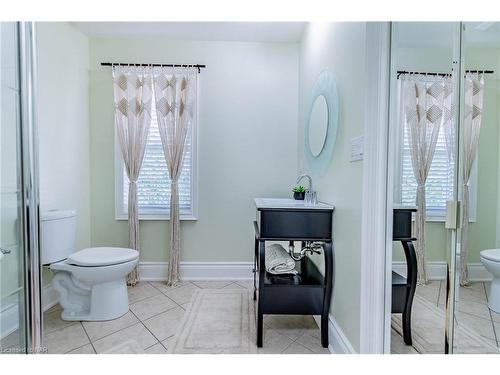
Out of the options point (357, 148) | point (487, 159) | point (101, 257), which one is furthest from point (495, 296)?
point (101, 257)

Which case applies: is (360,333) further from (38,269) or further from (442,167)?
(38,269)

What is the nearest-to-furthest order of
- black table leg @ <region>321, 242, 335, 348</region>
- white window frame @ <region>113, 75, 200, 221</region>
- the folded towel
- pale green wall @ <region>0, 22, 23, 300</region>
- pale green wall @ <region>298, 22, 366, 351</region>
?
pale green wall @ <region>0, 22, 23, 300</region> → pale green wall @ <region>298, 22, 366, 351</region> → black table leg @ <region>321, 242, 335, 348</region> → the folded towel → white window frame @ <region>113, 75, 200, 221</region>

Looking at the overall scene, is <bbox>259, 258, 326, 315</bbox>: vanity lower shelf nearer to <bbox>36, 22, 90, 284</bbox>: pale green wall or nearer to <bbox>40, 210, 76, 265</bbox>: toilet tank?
<bbox>40, 210, 76, 265</bbox>: toilet tank

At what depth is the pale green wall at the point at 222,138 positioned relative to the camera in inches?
109

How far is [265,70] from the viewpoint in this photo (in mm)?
2830

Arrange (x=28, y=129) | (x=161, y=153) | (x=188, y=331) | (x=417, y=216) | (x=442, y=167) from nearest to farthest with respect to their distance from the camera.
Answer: (x=442, y=167), (x=417, y=216), (x=28, y=129), (x=188, y=331), (x=161, y=153)

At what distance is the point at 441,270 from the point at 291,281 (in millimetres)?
913

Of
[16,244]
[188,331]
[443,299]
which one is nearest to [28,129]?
[16,244]

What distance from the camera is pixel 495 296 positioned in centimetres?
83

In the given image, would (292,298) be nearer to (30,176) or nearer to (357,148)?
(357,148)

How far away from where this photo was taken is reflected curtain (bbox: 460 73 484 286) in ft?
2.88

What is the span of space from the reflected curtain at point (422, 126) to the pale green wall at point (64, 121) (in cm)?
246

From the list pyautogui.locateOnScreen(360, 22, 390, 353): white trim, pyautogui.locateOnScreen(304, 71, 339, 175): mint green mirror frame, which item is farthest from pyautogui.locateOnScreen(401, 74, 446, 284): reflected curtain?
pyautogui.locateOnScreen(304, 71, 339, 175): mint green mirror frame

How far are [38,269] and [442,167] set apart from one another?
1778 millimetres
